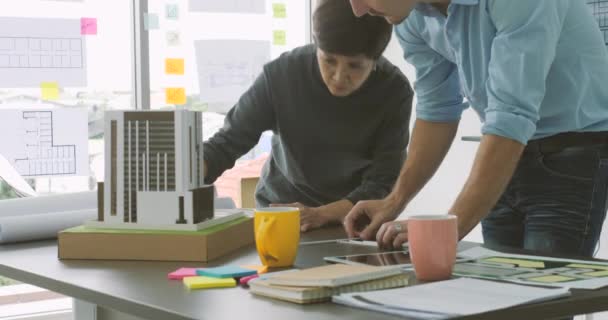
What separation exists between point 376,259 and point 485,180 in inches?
10.6

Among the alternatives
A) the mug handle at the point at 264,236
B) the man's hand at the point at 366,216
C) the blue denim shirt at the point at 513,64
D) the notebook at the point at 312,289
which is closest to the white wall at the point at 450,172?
the blue denim shirt at the point at 513,64

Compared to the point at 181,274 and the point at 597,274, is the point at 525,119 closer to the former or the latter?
the point at 597,274

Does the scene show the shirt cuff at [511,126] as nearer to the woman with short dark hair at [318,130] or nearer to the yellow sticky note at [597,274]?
the yellow sticky note at [597,274]

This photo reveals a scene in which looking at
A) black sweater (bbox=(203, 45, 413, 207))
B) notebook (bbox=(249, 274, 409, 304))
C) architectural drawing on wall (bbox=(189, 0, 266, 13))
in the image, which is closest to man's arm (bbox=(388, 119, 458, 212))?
black sweater (bbox=(203, 45, 413, 207))

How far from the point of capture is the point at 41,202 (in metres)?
1.88

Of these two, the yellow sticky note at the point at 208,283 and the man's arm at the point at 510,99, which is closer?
the yellow sticky note at the point at 208,283

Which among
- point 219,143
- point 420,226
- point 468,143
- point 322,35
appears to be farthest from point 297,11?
point 420,226

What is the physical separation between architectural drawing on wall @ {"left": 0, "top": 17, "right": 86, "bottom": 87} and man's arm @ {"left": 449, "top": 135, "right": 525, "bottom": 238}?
2.59 meters

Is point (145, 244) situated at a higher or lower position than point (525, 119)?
lower

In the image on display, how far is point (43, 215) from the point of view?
1.75m

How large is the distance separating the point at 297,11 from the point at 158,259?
3288mm

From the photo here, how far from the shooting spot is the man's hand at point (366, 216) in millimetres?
1673

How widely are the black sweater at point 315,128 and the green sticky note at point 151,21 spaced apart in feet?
5.79

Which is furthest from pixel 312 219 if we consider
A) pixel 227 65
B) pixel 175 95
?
pixel 227 65
